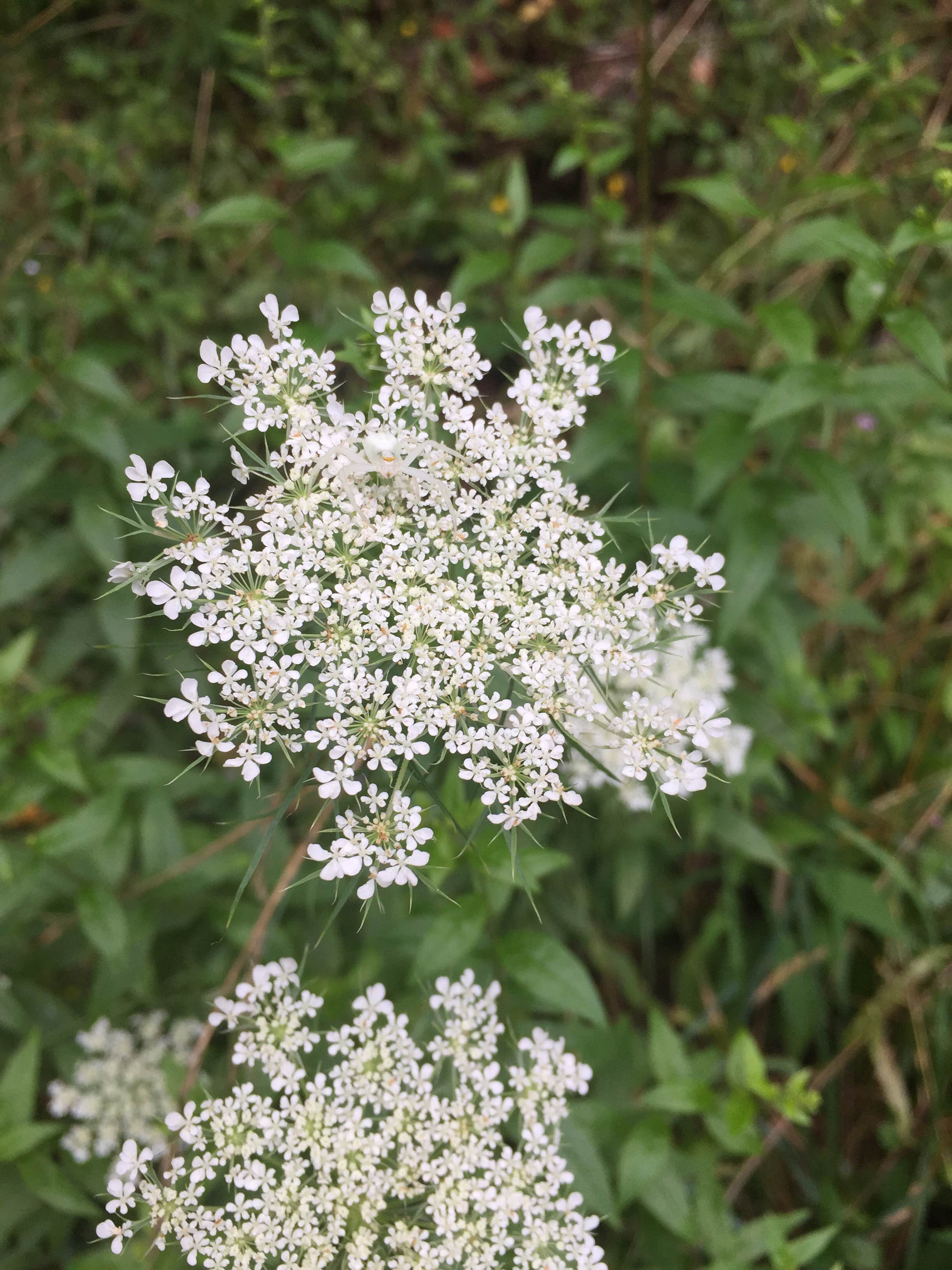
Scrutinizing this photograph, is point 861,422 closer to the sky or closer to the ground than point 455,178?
closer to the ground

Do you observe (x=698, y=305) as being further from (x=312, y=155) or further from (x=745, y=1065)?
(x=745, y=1065)

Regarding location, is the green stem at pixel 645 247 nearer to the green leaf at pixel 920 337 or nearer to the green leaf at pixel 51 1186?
the green leaf at pixel 920 337

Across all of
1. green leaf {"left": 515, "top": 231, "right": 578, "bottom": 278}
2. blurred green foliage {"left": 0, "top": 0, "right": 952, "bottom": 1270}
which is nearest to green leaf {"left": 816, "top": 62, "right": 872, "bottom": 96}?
blurred green foliage {"left": 0, "top": 0, "right": 952, "bottom": 1270}

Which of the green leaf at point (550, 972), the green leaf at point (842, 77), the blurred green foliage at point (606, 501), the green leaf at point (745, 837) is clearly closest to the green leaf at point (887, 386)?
the blurred green foliage at point (606, 501)

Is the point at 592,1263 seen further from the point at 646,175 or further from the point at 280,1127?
the point at 646,175

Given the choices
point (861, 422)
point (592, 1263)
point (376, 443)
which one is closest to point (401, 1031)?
point (592, 1263)
